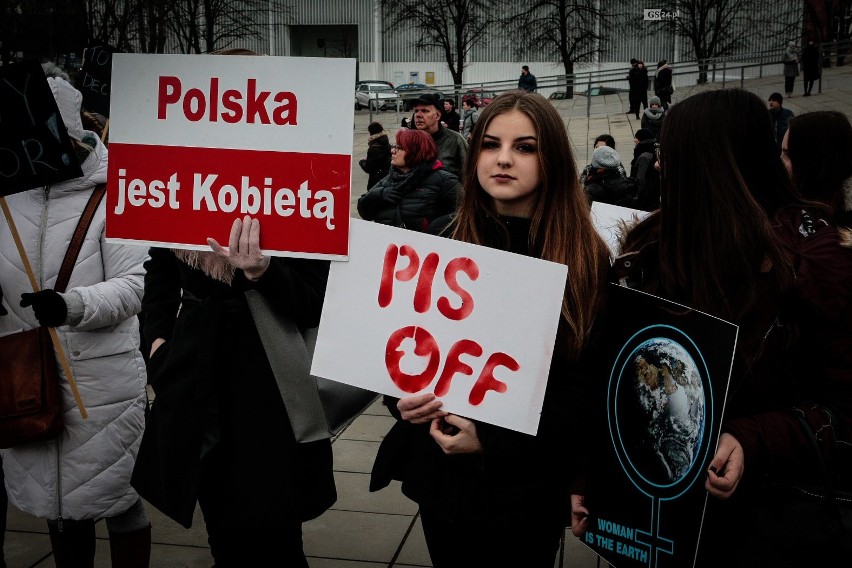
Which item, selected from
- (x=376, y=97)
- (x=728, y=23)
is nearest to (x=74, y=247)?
(x=376, y=97)

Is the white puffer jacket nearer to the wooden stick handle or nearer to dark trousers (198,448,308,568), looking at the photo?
the wooden stick handle

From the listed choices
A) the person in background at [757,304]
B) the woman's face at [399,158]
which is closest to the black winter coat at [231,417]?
the person in background at [757,304]

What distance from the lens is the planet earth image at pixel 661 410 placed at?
7.06ft

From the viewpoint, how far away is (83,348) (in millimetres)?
3570

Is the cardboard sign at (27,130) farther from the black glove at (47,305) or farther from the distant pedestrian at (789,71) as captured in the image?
the distant pedestrian at (789,71)

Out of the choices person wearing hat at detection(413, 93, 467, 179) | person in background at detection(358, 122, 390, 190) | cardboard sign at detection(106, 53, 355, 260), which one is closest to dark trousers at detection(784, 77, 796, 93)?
person in background at detection(358, 122, 390, 190)

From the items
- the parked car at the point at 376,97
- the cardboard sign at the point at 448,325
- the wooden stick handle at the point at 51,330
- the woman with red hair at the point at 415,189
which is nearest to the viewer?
the cardboard sign at the point at 448,325

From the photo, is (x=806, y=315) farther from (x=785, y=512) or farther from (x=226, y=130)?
(x=226, y=130)

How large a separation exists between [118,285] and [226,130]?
3.74 feet

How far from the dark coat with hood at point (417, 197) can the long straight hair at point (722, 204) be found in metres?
5.25

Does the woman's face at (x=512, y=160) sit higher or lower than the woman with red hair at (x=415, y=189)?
higher

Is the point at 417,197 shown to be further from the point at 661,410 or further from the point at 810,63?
the point at 810,63

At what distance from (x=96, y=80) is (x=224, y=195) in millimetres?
4658

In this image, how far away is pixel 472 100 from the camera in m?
23.9
